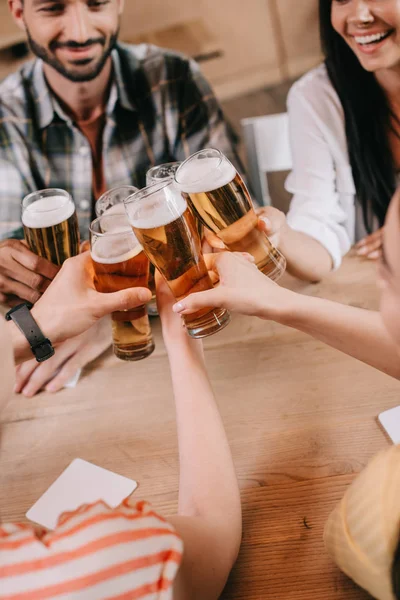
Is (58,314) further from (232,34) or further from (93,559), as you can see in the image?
(232,34)

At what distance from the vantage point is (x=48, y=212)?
117 centimetres

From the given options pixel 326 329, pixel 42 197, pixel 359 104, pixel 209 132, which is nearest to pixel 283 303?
pixel 326 329

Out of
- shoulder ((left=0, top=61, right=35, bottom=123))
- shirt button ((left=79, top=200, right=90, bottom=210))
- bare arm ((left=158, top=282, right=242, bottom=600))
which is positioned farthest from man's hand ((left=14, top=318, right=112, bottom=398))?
shoulder ((left=0, top=61, right=35, bottom=123))

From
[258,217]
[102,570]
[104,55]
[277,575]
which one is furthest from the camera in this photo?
[104,55]

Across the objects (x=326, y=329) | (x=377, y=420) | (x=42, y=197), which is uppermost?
(x=42, y=197)

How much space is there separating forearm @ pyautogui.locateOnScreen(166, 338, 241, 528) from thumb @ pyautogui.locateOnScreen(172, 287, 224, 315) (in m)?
0.10

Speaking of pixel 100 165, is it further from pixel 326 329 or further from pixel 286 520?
pixel 286 520

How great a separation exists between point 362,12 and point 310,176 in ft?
1.48

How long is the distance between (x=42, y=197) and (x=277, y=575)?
0.88m

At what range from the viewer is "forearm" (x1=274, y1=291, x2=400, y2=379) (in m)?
0.90

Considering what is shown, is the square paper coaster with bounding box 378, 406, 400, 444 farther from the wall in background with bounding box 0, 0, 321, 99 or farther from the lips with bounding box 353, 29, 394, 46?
the wall in background with bounding box 0, 0, 321, 99

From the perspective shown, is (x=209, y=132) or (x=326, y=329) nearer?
(x=326, y=329)

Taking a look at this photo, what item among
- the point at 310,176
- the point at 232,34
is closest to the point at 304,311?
the point at 310,176

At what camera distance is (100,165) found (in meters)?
2.08
